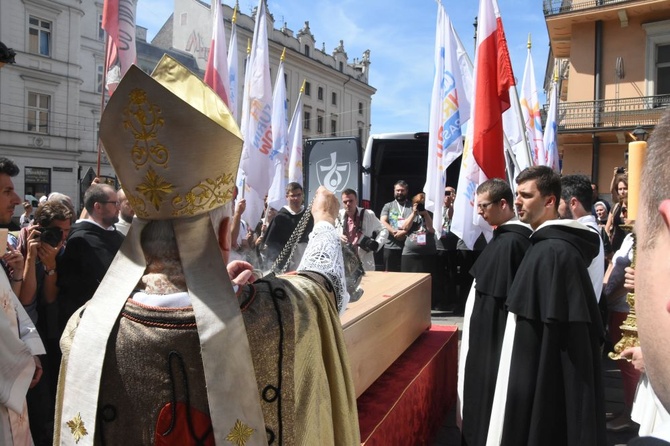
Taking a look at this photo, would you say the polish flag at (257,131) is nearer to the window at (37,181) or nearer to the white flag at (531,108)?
Answer: the white flag at (531,108)

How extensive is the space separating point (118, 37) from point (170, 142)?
4.46m

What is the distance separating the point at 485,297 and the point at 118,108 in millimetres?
2585

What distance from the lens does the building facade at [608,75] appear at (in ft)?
57.5

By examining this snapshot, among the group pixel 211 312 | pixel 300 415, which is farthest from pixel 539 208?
pixel 211 312

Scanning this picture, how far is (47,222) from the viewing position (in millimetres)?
3283

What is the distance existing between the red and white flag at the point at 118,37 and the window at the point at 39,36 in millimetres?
27488

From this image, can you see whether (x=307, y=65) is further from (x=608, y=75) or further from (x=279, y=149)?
(x=279, y=149)

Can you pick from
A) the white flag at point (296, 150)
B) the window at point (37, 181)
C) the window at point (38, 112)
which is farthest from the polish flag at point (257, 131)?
the window at point (38, 112)

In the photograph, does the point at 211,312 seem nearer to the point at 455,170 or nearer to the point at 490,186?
the point at 490,186

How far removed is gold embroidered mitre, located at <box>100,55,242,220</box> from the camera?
1.25m

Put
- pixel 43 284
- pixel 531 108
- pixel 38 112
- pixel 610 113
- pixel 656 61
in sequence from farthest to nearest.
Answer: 1. pixel 38 112
2. pixel 610 113
3. pixel 656 61
4. pixel 531 108
5. pixel 43 284

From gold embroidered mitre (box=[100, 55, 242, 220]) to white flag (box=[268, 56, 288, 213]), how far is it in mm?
6524

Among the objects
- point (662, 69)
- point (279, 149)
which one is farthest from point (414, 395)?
point (662, 69)

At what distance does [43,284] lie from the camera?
3.48m
